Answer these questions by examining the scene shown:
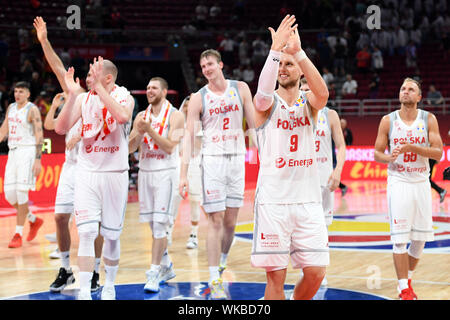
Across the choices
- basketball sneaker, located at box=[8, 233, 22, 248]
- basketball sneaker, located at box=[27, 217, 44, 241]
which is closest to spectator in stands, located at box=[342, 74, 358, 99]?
basketball sneaker, located at box=[27, 217, 44, 241]

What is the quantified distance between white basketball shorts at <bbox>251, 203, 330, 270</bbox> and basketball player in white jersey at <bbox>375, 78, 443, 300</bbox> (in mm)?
1925

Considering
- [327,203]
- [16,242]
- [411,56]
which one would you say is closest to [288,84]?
[327,203]

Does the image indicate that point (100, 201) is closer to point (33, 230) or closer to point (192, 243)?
point (192, 243)

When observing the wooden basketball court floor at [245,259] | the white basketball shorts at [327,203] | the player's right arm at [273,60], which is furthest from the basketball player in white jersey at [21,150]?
the player's right arm at [273,60]

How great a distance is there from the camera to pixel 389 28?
80.3ft

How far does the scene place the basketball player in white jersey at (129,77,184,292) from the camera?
7.16 metres

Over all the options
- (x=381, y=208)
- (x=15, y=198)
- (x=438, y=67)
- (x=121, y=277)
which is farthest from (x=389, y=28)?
(x=121, y=277)

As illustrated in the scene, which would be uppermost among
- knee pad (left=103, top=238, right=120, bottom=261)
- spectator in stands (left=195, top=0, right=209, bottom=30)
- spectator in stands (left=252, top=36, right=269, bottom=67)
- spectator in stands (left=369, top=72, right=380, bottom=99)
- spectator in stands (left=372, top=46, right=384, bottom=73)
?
spectator in stands (left=195, top=0, right=209, bottom=30)

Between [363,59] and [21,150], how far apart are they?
1582 centimetres

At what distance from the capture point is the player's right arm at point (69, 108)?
5.85 m

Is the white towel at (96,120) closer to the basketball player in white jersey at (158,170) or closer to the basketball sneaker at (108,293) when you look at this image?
the basketball player in white jersey at (158,170)

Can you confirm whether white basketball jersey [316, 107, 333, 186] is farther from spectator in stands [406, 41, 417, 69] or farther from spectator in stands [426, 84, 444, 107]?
spectator in stands [406, 41, 417, 69]

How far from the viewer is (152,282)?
6898 millimetres

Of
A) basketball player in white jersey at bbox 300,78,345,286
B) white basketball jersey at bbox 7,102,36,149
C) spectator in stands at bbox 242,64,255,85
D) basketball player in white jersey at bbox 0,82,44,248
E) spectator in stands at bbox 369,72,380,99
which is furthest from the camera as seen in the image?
spectator in stands at bbox 242,64,255,85
